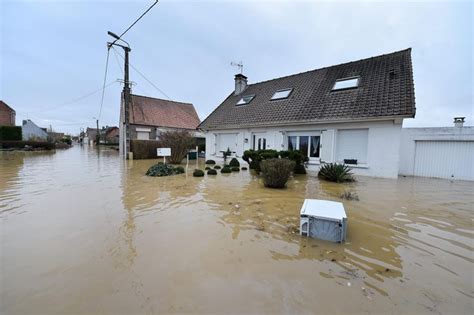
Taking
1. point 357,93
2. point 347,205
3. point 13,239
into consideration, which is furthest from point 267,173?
point 357,93

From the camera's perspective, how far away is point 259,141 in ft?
44.4

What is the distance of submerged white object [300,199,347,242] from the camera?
3.14m

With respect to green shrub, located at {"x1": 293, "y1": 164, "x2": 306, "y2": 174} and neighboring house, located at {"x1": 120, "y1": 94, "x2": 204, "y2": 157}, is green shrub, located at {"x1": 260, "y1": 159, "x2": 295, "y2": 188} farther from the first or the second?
neighboring house, located at {"x1": 120, "y1": 94, "x2": 204, "y2": 157}

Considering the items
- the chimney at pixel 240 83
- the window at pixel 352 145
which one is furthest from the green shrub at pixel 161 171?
the chimney at pixel 240 83

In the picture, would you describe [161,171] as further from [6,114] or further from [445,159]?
[6,114]

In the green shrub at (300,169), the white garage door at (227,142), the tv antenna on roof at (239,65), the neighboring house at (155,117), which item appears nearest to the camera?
the green shrub at (300,169)

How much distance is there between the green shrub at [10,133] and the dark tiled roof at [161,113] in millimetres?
16184

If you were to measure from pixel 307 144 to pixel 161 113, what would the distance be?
66.7ft

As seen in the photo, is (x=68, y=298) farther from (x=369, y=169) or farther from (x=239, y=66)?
(x=239, y=66)

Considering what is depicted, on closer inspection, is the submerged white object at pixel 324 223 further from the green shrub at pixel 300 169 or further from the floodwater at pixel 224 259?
the green shrub at pixel 300 169

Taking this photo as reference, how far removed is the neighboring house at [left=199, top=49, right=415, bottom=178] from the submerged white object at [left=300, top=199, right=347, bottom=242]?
24.3 ft

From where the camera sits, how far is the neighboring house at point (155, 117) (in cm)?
2303

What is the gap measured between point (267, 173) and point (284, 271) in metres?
4.54

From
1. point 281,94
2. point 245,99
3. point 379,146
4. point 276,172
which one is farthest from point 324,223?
point 245,99
